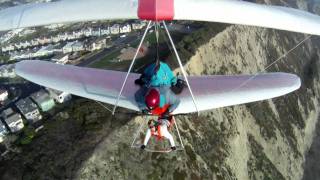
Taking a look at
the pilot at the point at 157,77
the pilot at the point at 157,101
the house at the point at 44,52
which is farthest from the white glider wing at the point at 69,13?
the house at the point at 44,52

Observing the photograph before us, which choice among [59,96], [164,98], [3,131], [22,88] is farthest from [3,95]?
[164,98]

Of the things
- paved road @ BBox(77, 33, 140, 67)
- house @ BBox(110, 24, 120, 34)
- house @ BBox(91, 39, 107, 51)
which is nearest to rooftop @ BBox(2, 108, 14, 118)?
paved road @ BBox(77, 33, 140, 67)

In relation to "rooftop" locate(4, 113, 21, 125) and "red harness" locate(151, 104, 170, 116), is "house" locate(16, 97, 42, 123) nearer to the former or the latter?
"rooftop" locate(4, 113, 21, 125)

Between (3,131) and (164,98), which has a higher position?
(164,98)

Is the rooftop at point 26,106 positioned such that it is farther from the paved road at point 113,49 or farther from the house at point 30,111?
the paved road at point 113,49

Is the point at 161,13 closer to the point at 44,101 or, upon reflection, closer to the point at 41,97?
the point at 44,101

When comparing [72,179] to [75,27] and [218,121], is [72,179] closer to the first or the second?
[218,121]
